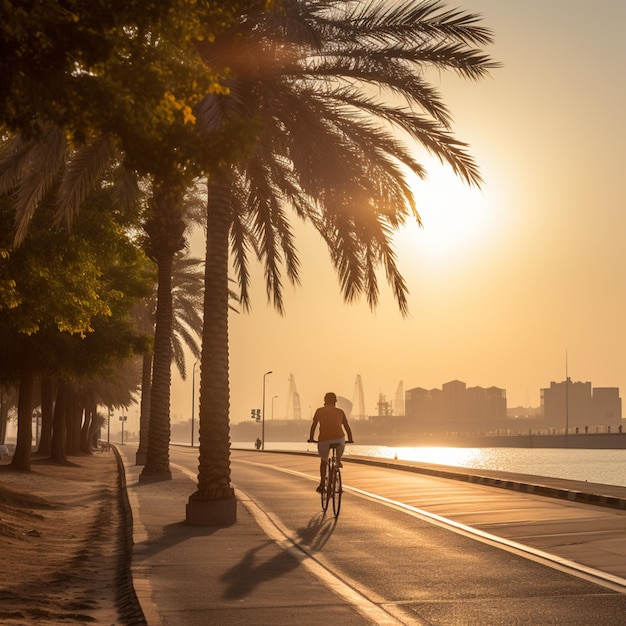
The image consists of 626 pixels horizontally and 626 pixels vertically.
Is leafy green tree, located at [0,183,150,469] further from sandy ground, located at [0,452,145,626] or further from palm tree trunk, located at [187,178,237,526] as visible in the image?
sandy ground, located at [0,452,145,626]

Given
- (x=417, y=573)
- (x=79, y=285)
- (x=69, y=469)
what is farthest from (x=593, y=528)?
(x=69, y=469)

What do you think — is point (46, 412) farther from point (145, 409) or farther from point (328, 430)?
point (328, 430)

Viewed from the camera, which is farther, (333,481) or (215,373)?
(333,481)

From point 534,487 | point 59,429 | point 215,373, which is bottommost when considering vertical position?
point 534,487

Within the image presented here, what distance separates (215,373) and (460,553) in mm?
5974

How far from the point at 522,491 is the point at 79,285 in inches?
428

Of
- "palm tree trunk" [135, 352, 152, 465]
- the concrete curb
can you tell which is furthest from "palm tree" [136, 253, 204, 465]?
the concrete curb

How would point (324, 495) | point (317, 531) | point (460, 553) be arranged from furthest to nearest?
1. point (324, 495)
2. point (317, 531)
3. point (460, 553)

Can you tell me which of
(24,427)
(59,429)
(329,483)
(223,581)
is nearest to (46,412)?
(59,429)

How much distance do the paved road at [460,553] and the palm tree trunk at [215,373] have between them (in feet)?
3.44

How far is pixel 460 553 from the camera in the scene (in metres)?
11.7

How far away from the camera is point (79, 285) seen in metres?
20.7

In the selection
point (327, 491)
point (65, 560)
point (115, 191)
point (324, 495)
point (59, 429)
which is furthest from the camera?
point (59, 429)

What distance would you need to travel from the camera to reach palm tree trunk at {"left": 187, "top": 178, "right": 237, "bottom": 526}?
633 inches
